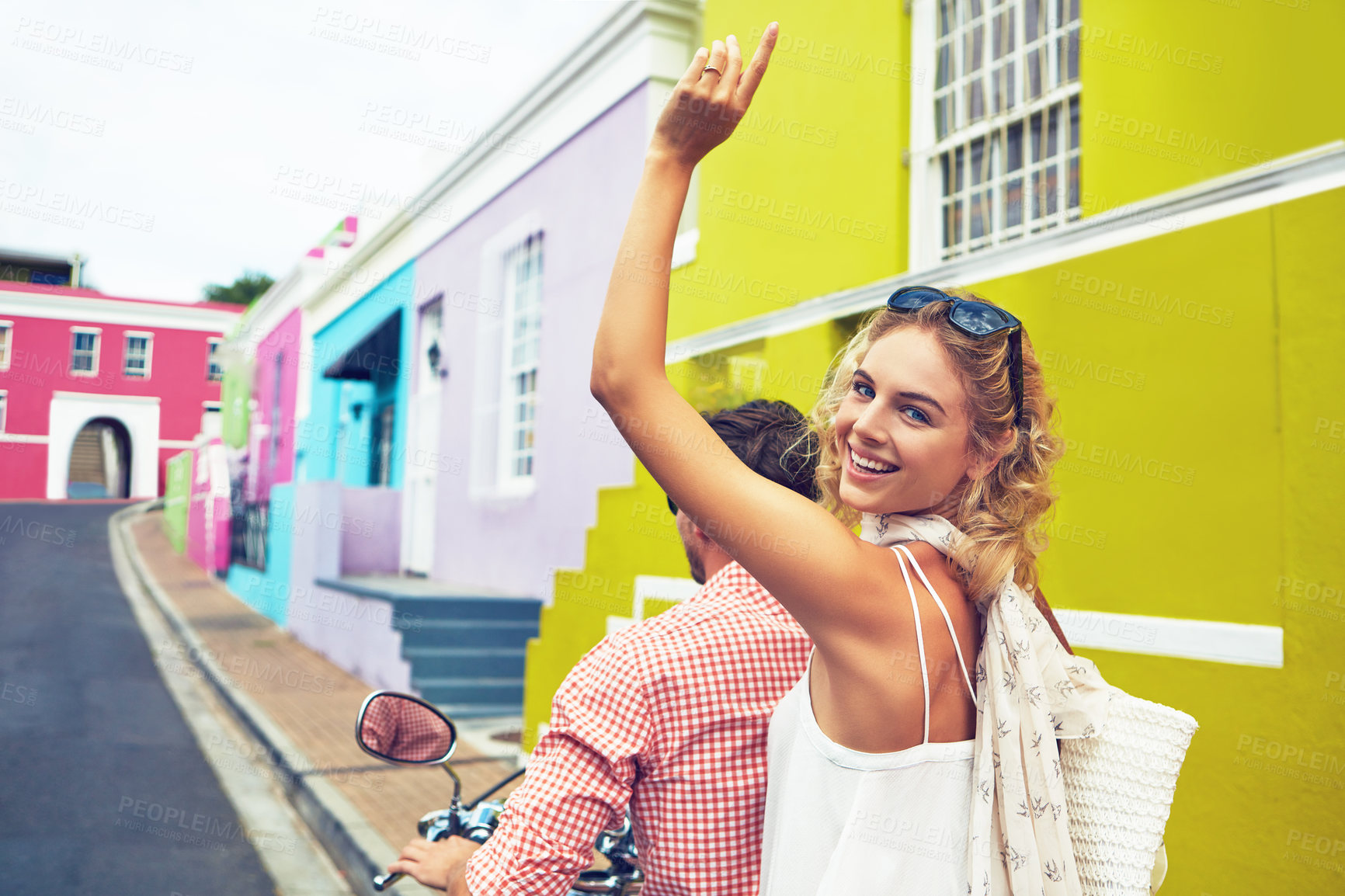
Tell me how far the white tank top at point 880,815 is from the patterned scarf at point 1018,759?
0.03 meters

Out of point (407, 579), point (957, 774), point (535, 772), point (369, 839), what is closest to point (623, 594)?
point (369, 839)

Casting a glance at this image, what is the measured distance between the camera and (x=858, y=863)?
3.72 feet

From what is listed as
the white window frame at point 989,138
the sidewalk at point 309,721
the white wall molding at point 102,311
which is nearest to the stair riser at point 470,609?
the sidewalk at point 309,721

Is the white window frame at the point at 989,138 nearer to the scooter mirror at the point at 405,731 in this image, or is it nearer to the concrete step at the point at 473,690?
the scooter mirror at the point at 405,731

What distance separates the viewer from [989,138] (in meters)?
4.51

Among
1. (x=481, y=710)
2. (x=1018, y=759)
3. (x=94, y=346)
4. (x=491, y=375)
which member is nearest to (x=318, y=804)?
(x=481, y=710)

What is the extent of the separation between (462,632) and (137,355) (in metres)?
3.61

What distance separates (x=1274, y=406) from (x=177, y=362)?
252 inches

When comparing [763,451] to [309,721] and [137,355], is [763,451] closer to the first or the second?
[137,355]

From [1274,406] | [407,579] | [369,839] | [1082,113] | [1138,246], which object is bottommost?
[369,839]

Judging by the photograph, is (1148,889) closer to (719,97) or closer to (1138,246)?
(719,97)

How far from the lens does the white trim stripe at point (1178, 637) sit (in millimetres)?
2612

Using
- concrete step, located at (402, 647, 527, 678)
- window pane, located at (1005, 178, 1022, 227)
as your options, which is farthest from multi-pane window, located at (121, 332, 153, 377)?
window pane, located at (1005, 178, 1022, 227)

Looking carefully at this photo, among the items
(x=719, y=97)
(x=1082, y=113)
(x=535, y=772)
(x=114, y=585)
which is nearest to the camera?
(x=719, y=97)
